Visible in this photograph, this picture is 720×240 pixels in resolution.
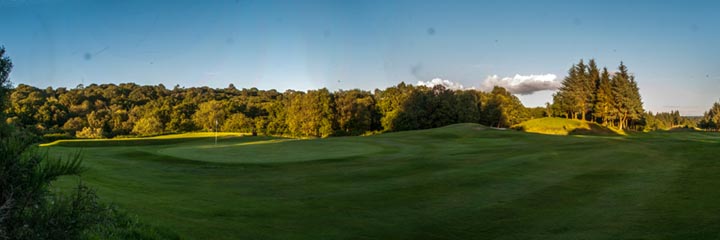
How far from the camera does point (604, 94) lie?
7825 cm

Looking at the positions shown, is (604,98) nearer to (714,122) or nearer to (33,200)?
(714,122)

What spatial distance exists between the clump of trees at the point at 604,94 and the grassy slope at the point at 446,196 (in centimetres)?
6655

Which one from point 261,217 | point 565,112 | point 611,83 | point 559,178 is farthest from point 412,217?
point 565,112

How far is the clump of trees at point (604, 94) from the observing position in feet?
253

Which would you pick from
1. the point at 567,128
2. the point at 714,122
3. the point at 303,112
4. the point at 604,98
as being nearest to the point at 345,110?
the point at 303,112

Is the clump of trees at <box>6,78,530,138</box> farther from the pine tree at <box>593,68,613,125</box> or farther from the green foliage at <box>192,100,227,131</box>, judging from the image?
the pine tree at <box>593,68,613,125</box>

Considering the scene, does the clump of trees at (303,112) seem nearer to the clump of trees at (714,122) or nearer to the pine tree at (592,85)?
the pine tree at (592,85)

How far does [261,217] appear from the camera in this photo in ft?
31.8

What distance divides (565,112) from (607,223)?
93.8m

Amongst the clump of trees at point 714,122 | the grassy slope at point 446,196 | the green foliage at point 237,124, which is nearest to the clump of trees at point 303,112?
the green foliage at point 237,124

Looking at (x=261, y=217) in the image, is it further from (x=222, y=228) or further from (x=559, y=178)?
(x=559, y=178)

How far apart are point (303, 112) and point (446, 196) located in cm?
8496

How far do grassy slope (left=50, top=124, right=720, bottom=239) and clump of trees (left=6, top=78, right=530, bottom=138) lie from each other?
6375cm

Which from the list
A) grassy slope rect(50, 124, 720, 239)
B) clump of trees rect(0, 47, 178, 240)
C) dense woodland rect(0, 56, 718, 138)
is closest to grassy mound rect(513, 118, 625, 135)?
dense woodland rect(0, 56, 718, 138)
